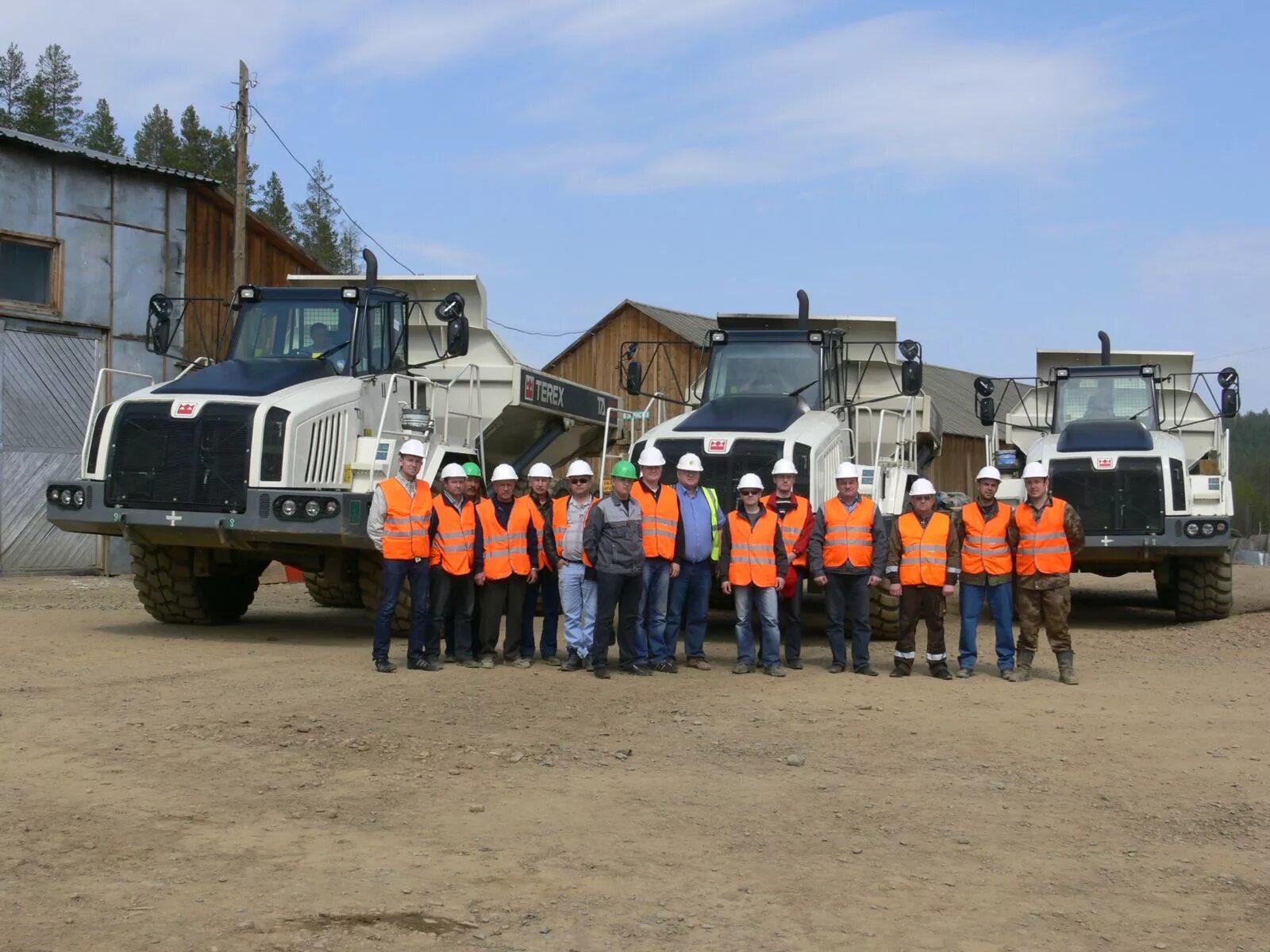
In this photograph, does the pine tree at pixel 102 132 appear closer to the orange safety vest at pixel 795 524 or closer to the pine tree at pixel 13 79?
the pine tree at pixel 13 79

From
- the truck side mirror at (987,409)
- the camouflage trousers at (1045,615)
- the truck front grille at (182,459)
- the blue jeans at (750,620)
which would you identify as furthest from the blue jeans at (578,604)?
the truck side mirror at (987,409)

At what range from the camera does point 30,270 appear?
21.7 meters

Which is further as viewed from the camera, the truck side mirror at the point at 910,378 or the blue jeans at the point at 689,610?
the truck side mirror at the point at 910,378

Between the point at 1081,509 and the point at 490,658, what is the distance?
22.4 feet

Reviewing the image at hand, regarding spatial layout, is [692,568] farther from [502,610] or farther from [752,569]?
[502,610]

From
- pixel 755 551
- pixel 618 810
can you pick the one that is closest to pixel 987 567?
pixel 755 551

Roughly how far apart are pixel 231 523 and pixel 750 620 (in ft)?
13.8

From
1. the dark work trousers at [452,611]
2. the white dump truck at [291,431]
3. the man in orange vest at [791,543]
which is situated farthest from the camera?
the white dump truck at [291,431]

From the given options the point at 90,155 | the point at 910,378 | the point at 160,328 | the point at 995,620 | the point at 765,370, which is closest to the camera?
the point at 995,620

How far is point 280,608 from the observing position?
57.8 ft

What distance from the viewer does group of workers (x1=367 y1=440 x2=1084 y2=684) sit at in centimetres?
1145

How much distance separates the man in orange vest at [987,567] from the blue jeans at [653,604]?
2256 mm

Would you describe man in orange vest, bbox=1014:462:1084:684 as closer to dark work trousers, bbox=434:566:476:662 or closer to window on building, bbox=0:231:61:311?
dark work trousers, bbox=434:566:476:662

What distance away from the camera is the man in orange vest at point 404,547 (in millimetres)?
11328
